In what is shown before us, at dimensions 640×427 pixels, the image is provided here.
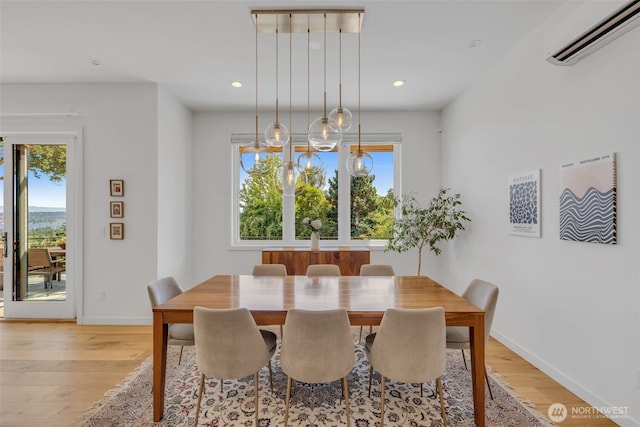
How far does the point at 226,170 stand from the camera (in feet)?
15.3

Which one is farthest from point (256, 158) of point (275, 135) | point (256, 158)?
point (275, 135)

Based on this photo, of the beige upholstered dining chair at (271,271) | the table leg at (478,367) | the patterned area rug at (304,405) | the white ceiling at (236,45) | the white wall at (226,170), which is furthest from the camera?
the white wall at (226,170)

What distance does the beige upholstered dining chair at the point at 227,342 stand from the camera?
1.75 m

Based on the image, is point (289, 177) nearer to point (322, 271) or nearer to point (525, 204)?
point (322, 271)

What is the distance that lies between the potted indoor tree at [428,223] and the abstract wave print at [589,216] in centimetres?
139

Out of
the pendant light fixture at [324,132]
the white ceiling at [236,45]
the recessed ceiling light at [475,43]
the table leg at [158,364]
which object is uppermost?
the white ceiling at [236,45]

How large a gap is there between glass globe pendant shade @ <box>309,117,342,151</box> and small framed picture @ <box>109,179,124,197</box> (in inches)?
104

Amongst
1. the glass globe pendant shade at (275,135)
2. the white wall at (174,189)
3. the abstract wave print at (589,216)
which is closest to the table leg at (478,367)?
the abstract wave print at (589,216)

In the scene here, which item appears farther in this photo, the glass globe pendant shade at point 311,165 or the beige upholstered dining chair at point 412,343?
the glass globe pendant shade at point 311,165

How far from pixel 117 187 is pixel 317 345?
3191 millimetres

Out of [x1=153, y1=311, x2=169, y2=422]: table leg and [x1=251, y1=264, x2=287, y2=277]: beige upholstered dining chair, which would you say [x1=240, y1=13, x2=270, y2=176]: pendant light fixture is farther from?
[x1=153, y1=311, x2=169, y2=422]: table leg

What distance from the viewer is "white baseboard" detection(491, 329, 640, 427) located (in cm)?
190

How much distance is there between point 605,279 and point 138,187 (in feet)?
14.1

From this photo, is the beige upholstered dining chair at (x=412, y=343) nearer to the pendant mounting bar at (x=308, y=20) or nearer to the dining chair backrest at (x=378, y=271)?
the dining chair backrest at (x=378, y=271)
